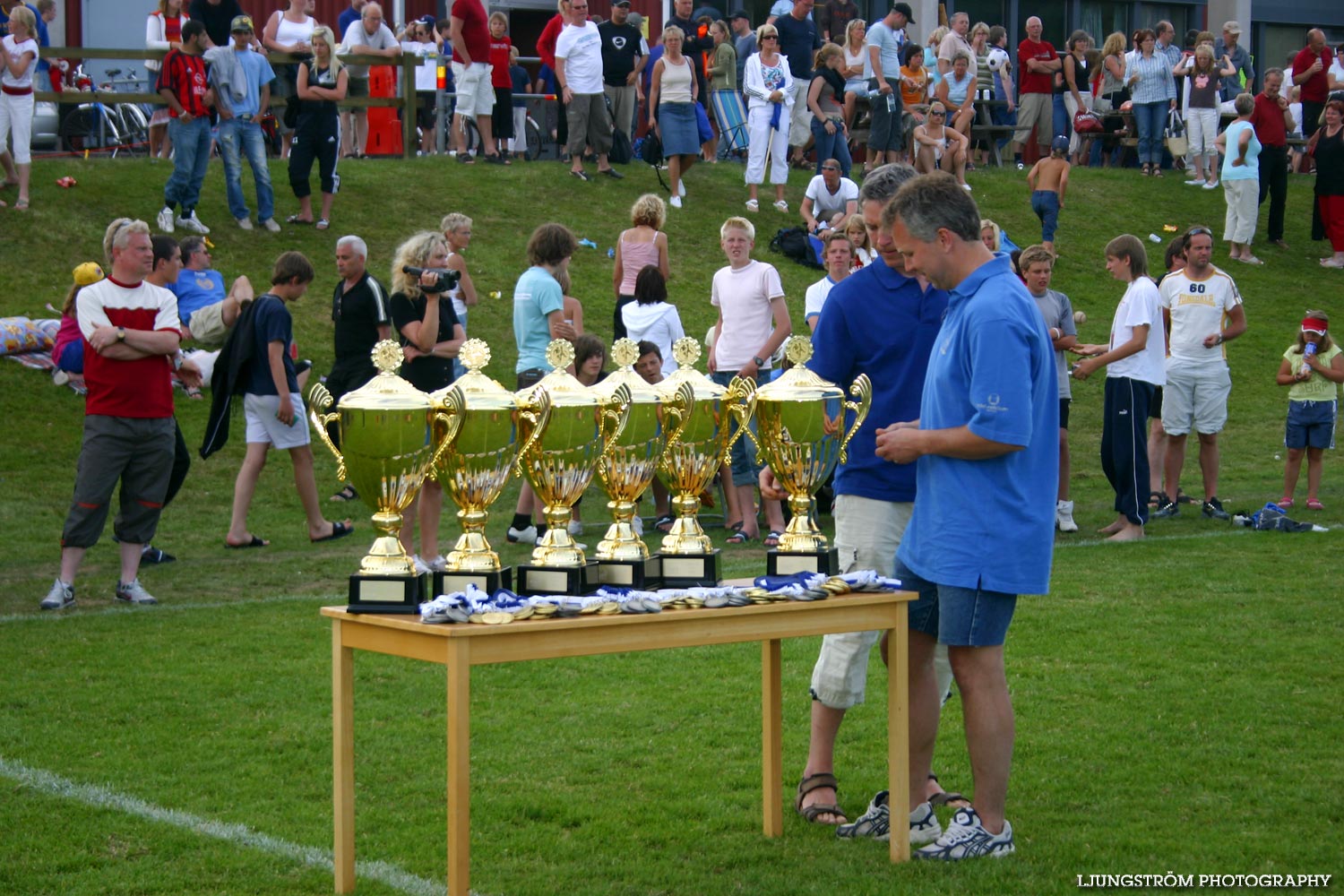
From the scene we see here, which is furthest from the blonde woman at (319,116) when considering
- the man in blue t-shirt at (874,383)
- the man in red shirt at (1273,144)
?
the man in red shirt at (1273,144)

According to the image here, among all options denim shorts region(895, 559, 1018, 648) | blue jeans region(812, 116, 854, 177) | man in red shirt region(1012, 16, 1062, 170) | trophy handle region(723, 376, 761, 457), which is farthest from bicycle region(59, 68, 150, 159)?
denim shorts region(895, 559, 1018, 648)

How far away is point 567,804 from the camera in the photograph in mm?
5688

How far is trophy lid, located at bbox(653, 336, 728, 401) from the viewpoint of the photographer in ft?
16.8

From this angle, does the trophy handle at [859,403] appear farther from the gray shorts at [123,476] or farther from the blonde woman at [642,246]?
the blonde woman at [642,246]

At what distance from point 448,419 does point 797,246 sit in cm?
1559

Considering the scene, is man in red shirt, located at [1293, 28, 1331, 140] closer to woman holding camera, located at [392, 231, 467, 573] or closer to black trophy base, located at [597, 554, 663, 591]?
woman holding camera, located at [392, 231, 467, 573]

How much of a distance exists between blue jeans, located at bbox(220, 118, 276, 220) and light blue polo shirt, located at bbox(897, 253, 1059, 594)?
1378 cm

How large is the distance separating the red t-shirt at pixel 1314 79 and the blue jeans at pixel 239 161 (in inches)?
673

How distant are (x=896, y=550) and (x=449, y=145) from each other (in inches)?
755

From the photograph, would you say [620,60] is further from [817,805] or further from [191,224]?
[817,805]

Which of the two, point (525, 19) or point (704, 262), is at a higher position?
point (525, 19)

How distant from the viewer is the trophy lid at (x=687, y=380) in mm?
5129

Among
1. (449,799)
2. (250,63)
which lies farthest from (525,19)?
(449,799)

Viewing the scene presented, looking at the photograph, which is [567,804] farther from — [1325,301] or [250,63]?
[1325,301]
